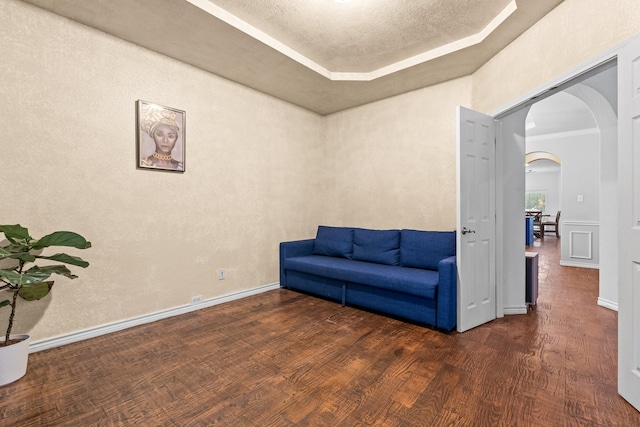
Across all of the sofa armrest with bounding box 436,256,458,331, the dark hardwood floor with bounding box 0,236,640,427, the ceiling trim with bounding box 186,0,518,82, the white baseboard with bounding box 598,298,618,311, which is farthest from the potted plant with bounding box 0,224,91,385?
the white baseboard with bounding box 598,298,618,311

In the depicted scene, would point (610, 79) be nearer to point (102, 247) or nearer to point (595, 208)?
point (595, 208)

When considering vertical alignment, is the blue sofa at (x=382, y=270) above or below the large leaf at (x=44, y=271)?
below

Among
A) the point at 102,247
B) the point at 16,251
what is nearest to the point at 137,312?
the point at 102,247

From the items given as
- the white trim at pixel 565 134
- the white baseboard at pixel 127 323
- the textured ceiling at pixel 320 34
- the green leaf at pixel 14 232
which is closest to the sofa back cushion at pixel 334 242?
the white baseboard at pixel 127 323

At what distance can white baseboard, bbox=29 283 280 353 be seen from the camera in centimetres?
239

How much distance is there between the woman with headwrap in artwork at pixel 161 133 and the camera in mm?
2930

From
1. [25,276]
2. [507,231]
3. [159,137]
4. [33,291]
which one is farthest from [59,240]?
[507,231]

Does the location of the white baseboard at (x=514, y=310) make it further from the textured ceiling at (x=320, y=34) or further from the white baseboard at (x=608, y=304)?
the textured ceiling at (x=320, y=34)

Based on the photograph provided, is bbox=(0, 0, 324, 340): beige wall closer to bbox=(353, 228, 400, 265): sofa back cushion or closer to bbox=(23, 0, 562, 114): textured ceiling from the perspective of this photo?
bbox=(23, 0, 562, 114): textured ceiling

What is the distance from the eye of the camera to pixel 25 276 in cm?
183

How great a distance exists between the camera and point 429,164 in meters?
3.85

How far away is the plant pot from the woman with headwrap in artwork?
1.70 meters

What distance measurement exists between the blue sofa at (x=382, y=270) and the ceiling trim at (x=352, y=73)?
6.41ft

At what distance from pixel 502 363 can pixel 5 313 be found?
379 centimetres
